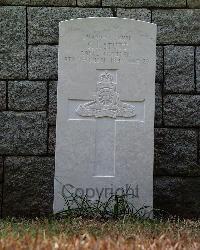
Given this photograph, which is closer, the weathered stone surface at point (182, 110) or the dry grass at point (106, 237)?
the dry grass at point (106, 237)

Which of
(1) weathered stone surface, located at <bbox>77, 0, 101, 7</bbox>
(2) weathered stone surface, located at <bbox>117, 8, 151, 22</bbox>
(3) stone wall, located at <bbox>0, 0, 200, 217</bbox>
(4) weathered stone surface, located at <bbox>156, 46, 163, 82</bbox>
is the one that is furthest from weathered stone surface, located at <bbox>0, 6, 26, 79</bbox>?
(4) weathered stone surface, located at <bbox>156, 46, 163, 82</bbox>

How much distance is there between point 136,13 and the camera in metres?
5.74

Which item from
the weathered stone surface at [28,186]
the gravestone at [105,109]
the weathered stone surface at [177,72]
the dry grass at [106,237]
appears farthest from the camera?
the weathered stone surface at [177,72]

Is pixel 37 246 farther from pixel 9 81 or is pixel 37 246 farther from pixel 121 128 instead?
pixel 9 81

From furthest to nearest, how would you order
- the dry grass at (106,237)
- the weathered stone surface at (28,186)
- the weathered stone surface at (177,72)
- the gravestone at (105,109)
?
the weathered stone surface at (177,72)
the weathered stone surface at (28,186)
the gravestone at (105,109)
the dry grass at (106,237)

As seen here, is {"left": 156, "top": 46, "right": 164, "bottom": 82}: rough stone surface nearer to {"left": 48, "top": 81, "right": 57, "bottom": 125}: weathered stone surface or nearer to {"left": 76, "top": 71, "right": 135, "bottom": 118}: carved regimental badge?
{"left": 76, "top": 71, "right": 135, "bottom": 118}: carved regimental badge

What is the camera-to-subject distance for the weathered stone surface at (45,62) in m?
5.67

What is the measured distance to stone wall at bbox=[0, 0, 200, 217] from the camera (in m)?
5.64

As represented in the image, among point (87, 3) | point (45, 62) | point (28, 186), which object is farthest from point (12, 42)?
point (28, 186)

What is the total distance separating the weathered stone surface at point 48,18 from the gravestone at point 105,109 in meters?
0.58

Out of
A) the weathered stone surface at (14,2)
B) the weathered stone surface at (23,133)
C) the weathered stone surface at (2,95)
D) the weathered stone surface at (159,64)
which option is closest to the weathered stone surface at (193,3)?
the weathered stone surface at (159,64)

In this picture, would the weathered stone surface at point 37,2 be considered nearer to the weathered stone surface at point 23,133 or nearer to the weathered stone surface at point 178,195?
the weathered stone surface at point 23,133

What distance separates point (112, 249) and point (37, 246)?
0.29 m

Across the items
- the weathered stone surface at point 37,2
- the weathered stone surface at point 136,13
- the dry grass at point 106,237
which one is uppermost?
the weathered stone surface at point 37,2
